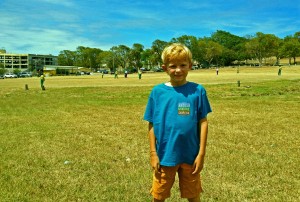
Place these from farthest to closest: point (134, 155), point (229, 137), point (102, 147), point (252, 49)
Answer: point (252, 49) → point (229, 137) → point (102, 147) → point (134, 155)

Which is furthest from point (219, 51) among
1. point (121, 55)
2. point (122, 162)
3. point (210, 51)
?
point (122, 162)

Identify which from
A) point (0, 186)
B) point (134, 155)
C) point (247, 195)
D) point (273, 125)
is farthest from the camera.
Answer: point (273, 125)

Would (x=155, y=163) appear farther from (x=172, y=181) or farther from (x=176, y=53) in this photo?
(x=176, y=53)

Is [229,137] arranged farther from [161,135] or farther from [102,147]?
[161,135]

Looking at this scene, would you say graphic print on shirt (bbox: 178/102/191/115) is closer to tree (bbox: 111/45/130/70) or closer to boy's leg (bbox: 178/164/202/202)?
boy's leg (bbox: 178/164/202/202)

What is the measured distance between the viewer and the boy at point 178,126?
3834 mm

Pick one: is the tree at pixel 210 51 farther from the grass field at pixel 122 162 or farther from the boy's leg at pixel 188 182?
the boy's leg at pixel 188 182

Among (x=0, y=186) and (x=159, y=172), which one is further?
(x=0, y=186)

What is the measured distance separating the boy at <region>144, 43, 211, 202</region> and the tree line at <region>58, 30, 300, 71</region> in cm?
12803

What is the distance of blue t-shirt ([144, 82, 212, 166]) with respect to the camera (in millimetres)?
3824

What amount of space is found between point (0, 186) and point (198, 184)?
3.51 m

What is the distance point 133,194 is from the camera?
5.51m

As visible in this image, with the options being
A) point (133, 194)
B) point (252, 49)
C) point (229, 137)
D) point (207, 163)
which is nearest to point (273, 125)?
point (229, 137)

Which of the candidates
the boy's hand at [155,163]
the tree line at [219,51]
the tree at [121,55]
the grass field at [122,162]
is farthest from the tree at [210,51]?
the boy's hand at [155,163]
